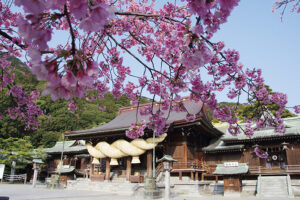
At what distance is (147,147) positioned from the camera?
15148 millimetres

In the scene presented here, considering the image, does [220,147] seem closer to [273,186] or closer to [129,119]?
[273,186]

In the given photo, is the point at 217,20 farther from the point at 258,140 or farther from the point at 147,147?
the point at 258,140

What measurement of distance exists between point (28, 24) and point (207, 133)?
1767 centimetres

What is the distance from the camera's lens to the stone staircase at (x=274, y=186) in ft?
42.7

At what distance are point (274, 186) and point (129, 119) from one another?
12.3m

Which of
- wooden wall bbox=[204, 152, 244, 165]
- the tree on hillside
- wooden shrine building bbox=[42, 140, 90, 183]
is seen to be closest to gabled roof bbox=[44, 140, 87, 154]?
wooden shrine building bbox=[42, 140, 90, 183]

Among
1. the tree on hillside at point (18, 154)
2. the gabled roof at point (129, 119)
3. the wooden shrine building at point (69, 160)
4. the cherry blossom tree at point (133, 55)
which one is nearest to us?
the cherry blossom tree at point (133, 55)

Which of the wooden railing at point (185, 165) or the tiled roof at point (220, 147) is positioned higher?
the tiled roof at point (220, 147)

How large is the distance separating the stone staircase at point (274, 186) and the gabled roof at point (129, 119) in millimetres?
5884

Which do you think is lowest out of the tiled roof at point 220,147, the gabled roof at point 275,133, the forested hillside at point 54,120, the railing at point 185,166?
the railing at point 185,166

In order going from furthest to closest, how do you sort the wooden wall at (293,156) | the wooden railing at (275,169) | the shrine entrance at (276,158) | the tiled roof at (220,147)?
the tiled roof at (220,147)
the shrine entrance at (276,158)
the wooden wall at (293,156)
the wooden railing at (275,169)

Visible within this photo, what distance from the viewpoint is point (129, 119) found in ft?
69.4

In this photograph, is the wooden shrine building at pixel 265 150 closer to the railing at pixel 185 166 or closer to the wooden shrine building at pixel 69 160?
the railing at pixel 185 166

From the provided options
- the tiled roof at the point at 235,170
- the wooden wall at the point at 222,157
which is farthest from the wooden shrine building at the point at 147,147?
the tiled roof at the point at 235,170
